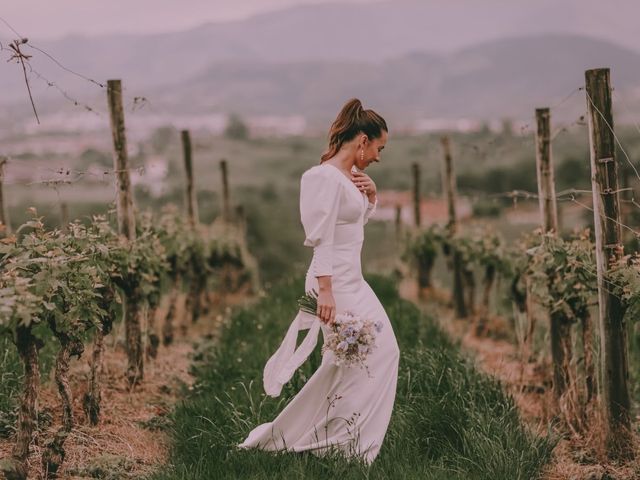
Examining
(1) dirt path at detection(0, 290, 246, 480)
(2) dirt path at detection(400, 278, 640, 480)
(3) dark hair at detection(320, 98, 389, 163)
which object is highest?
(3) dark hair at detection(320, 98, 389, 163)

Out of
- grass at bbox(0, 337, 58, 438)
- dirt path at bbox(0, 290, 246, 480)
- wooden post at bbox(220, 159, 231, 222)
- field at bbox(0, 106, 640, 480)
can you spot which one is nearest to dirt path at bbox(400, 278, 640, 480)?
field at bbox(0, 106, 640, 480)

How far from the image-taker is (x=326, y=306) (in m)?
4.51

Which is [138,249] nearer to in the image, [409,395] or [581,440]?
[409,395]

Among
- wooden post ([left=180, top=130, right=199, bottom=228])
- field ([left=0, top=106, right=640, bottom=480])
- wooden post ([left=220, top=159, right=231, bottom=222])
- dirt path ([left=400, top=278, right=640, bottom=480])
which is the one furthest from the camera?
wooden post ([left=220, top=159, right=231, bottom=222])

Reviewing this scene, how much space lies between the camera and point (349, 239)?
4676 mm

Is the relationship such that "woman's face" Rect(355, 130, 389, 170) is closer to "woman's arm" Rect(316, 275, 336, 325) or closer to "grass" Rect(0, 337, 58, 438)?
"woman's arm" Rect(316, 275, 336, 325)

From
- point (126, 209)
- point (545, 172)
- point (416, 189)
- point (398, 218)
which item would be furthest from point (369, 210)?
point (398, 218)

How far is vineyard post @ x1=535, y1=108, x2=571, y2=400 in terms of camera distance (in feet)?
21.9

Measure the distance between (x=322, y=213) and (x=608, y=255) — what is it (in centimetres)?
224

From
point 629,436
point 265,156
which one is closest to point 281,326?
point 629,436

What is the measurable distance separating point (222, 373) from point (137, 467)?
2324 mm

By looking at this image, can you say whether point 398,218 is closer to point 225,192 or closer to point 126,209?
point 225,192

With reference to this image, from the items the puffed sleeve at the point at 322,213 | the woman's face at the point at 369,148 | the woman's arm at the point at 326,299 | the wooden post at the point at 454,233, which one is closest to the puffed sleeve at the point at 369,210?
the woman's face at the point at 369,148

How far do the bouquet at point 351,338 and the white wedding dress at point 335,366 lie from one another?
0.48 feet
